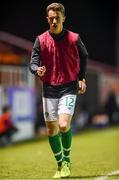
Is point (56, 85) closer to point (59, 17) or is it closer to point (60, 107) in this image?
point (60, 107)

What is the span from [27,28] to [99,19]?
169 centimetres

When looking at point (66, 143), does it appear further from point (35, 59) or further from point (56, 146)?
point (35, 59)

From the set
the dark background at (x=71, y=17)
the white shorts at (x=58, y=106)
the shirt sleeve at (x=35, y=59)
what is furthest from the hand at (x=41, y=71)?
the dark background at (x=71, y=17)

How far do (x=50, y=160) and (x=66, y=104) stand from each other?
2.14 metres

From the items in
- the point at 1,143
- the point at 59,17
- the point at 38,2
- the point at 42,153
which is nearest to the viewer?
the point at 59,17

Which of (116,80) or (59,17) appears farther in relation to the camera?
(116,80)

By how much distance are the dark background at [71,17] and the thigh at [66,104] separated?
860 millimetres

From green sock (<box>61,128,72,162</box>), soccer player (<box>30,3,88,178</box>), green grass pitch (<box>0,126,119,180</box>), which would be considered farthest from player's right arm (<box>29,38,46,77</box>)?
green grass pitch (<box>0,126,119,180</box>)

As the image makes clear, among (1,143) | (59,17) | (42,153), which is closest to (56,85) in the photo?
(59,17)

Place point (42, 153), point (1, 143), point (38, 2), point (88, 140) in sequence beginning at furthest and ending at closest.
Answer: point (88, 140), point (1, 143), point (42, 153), point (38, 2)

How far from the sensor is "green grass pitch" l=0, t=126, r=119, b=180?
6.18 meters

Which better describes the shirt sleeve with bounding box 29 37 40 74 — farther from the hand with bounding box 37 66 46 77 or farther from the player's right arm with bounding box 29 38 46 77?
the hand with bounding box 37 66 46 77

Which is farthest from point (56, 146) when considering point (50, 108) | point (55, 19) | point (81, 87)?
point (55, 19)

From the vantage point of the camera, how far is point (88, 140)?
11.9m
